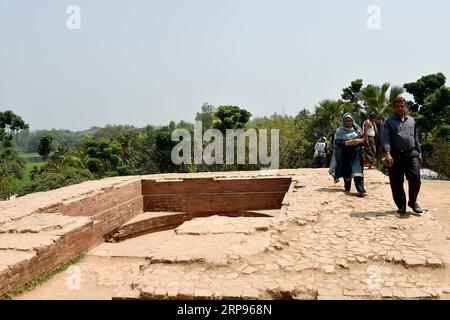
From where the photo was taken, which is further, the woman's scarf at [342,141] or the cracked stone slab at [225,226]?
the woman's scarf at [342,141]

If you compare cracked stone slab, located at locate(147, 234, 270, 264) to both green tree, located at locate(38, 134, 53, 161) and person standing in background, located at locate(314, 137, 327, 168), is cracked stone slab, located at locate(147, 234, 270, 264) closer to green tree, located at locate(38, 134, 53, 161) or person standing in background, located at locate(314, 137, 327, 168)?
person standing in background, located at locate(314, 137, 327, 168)

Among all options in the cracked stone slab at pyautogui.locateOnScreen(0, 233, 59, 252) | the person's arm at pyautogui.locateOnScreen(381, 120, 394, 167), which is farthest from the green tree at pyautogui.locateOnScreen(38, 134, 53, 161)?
the person's arm at pyautogui.locateOnScreen(381, 120, 394, 167)

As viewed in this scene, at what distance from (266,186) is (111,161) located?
24726 millimetres

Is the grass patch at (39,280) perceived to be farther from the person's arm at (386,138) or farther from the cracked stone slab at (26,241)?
the person's arm at (386,138)

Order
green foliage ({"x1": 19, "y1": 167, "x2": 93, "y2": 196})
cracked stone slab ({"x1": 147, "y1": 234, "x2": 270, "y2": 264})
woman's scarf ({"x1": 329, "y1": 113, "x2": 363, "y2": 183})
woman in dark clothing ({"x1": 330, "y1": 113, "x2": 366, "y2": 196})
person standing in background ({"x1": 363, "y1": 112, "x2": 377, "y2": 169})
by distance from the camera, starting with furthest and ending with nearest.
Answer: green foliage ({"x1": 19, "y1": 167, "x2": 93, "y2": 196}), person standing in background ({"x1": 363, "y1": 112, "x2": 377, "y2": 169}), woman's scarf ({"x1": 329, "y1": 113, "x2": 363, "y2": 183}), woman in dark clothing ({"x1": 330, "y1": 113, "x2": 366, "y2": 196}), cracked stone slab ({"x1": 147, "y1": 234, "x2": 270, "y2": 264})

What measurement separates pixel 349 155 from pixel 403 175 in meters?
1.48

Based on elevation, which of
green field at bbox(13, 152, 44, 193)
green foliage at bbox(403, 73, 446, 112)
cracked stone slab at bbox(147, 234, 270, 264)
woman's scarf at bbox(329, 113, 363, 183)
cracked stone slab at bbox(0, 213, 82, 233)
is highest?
green foliage at bbox(403, 73, 446, 112)

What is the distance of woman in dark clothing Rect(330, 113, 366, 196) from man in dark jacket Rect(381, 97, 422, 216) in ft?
4.06

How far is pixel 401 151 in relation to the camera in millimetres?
4777

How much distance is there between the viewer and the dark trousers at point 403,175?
4.80m

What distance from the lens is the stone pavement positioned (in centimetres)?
295

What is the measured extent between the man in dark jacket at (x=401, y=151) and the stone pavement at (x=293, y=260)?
1.06 feet

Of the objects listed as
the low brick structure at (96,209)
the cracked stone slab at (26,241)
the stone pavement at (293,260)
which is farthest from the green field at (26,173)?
the stone pavement at (293,260)
